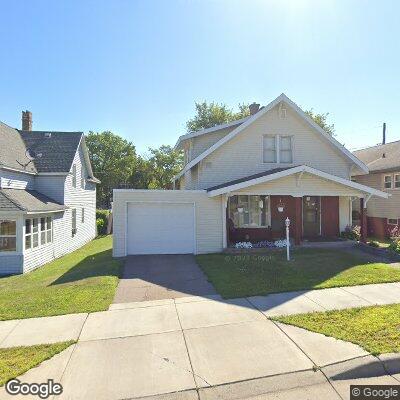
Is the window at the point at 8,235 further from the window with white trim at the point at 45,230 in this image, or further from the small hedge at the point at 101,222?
the small hedge at the point at 101,222

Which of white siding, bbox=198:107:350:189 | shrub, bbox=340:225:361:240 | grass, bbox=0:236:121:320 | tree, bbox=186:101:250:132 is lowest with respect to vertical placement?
grass, bbox=0:236:121:320

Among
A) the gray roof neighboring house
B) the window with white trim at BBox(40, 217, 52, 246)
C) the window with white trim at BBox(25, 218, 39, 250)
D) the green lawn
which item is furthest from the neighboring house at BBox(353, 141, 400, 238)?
the window with white trim at BBox(25, 218, 39, 250)

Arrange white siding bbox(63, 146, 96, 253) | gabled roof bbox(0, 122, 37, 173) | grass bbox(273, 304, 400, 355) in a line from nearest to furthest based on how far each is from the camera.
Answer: grass bbox(273, 304, 400, 355) < gabled roof bbox(0, 122, 37, 173) < white siding bbox(63, 146, 96, 253)

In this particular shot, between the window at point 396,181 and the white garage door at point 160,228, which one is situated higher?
the window at point 396,181

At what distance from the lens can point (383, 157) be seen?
21953 millimetres

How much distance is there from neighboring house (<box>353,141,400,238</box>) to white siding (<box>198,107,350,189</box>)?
4029 mm

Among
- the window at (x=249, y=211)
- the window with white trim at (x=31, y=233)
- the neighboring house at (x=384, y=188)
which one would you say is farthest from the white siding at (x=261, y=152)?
the window with white trim at (x=31, y=233)

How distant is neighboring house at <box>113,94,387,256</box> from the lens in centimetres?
1448

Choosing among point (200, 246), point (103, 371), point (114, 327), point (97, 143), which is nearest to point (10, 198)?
point (200, 246)

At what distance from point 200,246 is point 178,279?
4.48 metres

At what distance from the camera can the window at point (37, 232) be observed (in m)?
14.2

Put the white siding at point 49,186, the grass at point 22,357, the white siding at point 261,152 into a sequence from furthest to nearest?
the white siding at point 49,186
the white siding at point 261,152
the grass at point 22,357

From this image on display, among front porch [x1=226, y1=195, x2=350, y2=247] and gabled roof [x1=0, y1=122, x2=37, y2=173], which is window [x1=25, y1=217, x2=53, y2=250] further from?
front porch [x1=226, y1=195, x2=350, y2=247]

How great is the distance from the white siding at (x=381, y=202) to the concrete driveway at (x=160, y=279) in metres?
13.7
